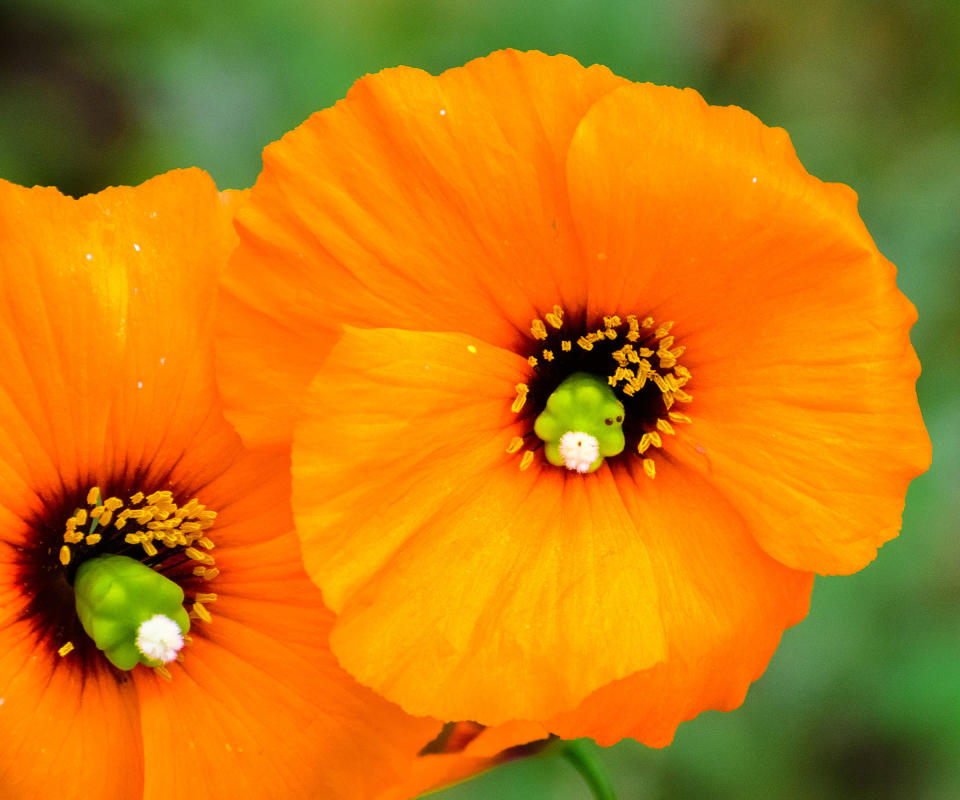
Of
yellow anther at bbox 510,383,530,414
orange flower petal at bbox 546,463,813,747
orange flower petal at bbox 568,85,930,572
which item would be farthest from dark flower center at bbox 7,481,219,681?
orange flower petal at bbox 568,85,930,572

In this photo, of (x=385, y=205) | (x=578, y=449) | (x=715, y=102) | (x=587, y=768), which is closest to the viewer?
(x=385, y=205)

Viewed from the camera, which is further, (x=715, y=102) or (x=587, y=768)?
(x=715, y=102)

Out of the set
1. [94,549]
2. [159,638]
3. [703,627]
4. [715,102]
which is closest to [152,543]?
[94,549]

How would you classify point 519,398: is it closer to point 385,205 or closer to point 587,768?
point 385,205

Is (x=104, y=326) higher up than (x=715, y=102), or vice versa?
(x=715, y=102)

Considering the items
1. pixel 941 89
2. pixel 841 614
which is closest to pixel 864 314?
pixel 841 614

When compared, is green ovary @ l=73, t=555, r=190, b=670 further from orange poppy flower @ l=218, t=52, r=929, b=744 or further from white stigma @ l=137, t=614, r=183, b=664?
orange poppy flower @ l=218, t=52, r=929, b=744

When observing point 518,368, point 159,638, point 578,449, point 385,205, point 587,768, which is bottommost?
point 587,768
